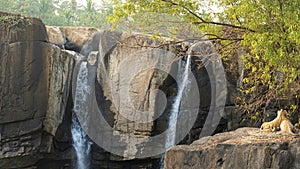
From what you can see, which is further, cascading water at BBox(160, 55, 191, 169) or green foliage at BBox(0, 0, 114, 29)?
green foliage at BBox(0, 0, 114, 29)

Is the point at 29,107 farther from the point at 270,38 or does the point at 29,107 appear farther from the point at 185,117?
the point at 270,38

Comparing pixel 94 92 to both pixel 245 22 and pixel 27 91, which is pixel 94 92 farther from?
pixel 245 22

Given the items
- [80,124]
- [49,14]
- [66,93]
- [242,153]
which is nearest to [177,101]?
[80,124]

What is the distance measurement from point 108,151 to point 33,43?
3.75 meters

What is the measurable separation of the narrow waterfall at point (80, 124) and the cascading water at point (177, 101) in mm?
2358

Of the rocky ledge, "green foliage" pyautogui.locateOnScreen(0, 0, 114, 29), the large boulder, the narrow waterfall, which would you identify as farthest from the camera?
"green foliage" pyautogui.locateOnScreen(0, 0, 114, 29)

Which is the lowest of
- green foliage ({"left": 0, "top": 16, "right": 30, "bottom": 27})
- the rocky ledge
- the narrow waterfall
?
the narrow waterfall

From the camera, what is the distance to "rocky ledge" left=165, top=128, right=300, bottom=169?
4.60 metres

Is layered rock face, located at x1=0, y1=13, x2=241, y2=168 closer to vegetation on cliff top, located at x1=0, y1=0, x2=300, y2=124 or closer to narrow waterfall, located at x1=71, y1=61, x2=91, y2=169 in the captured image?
narrow waterfall, located at x1=71, y1=61, x2=91, y2=169

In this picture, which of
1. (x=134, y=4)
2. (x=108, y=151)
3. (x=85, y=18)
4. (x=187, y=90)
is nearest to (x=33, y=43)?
(x=108, y=151)

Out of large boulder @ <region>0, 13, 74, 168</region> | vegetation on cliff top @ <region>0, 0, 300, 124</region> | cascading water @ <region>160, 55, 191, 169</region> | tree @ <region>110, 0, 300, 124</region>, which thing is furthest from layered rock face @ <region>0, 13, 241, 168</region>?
tree @ <region>110, 0, 300, 124</region>

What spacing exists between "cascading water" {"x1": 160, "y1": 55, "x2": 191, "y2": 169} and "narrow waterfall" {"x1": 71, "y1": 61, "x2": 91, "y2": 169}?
2.36 meters

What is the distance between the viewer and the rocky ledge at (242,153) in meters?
4.60

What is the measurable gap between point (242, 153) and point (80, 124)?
7578 mm
